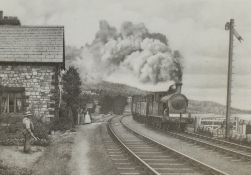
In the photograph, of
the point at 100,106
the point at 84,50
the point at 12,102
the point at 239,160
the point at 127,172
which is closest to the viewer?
the point at 127,172

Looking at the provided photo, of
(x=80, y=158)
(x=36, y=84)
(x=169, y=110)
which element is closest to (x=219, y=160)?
(x=80, y=158)

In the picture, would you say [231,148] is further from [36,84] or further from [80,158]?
[36,84]

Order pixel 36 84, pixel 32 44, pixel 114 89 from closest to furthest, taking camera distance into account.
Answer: pixel 36 84
pixel 32 44
pixel 114 89

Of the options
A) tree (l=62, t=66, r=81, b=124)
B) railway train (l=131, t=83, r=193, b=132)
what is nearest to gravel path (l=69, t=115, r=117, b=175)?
railway train (l=131, t=83, r=193, b=132)

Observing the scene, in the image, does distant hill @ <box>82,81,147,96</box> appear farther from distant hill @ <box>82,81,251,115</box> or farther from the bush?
the bush

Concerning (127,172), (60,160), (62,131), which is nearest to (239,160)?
(127,172)

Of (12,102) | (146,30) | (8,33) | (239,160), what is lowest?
(239,160)

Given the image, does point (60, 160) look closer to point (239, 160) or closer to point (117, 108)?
point (239, 160)
